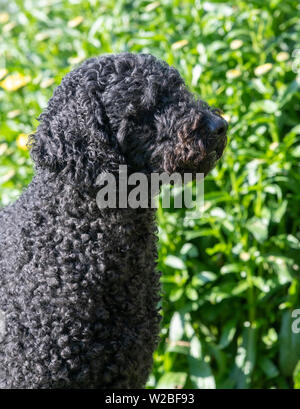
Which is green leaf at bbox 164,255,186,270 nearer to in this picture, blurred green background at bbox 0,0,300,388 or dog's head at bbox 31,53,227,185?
blurred green background at bbox 0,0,300,388

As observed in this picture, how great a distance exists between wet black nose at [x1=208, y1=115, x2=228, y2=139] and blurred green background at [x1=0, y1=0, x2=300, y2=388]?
3.62 ft

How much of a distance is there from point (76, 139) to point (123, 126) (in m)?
0.20

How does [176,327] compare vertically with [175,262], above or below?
below

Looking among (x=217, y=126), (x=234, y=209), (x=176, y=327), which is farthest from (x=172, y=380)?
(x=217, y=126)

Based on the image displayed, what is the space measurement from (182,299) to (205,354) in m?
0.36

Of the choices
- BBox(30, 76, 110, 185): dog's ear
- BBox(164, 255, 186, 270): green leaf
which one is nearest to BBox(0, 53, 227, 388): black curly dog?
BBox(30, 76, 110, 185): dog's ear

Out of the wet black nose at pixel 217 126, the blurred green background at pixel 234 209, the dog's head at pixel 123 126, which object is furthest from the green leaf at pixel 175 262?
the wet black nose at pixel 217 126

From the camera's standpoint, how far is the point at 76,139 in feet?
8.09

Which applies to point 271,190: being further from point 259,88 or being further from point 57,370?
point 57,370

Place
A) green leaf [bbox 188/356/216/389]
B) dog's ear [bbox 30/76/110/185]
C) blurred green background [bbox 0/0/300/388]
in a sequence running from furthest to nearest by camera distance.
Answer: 1. blurred green background [bbox 0/0/300/388]
2. green leaf [bbox 188/356/216/389]
3. dog's ear [bbox 30/76/110/185]

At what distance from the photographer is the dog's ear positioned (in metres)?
2.45

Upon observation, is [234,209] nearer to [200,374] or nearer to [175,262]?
[175,262]

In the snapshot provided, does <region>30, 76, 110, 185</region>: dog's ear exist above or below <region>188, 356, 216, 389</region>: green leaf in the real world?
above
